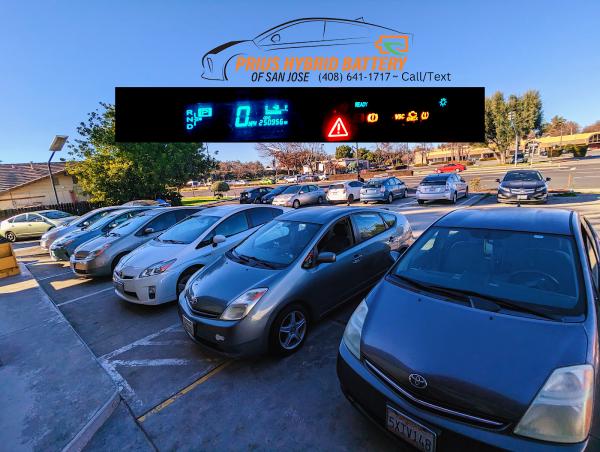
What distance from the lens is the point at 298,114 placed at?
998 cm

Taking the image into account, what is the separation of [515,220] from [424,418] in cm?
214

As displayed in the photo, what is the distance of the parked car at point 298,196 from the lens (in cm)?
1864

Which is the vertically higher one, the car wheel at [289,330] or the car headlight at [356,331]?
the car headlight at [356,331]

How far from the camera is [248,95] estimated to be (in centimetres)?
976

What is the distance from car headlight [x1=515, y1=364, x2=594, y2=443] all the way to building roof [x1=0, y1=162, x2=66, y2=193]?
104 ft

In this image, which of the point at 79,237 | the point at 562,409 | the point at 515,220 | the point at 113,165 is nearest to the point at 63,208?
the point at 113,165

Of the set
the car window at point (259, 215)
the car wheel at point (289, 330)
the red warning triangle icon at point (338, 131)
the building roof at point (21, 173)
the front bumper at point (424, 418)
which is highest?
the building roof at point (21, 173)

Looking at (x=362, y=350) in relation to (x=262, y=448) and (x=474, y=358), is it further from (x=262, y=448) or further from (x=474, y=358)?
(x=262, y=448)

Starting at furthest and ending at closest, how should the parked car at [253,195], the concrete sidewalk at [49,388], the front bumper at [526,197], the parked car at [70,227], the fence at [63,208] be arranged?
the parked car at [253,195]
the fence at [63,208]
the front bumper at [526,197]
the parked car at [70,227]
the concrete sidewalk at [49,388]

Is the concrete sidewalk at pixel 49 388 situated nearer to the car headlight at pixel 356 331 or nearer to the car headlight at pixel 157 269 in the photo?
the car headlight at pixel 157 269

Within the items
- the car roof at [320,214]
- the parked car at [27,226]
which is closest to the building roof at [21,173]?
the parked car at [27,226]

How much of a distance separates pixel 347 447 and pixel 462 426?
0.94 metres

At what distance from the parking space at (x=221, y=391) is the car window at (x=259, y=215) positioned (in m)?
2.32

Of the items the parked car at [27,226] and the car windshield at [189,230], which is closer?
the car windshield at [189,230]
